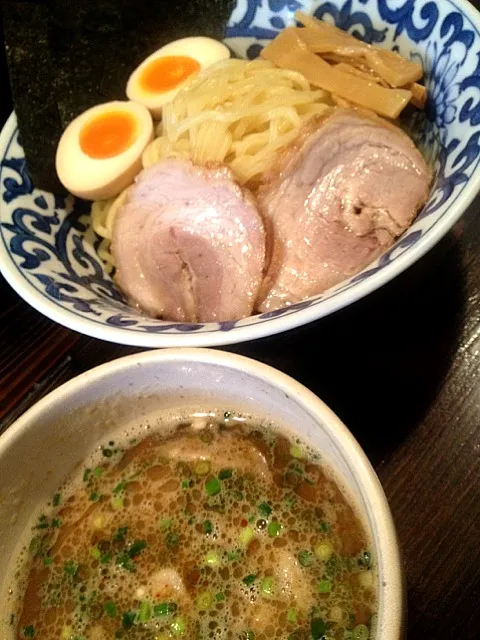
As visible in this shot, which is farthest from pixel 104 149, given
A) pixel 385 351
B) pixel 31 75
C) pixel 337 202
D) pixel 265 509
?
pixel 265 509

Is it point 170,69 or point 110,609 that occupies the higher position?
point 170,69

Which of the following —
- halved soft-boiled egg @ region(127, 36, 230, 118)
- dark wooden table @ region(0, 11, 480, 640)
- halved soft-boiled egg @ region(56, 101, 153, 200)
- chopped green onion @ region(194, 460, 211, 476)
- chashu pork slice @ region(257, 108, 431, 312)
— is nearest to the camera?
chopped green onion @ region(194, 460, 211, 476)

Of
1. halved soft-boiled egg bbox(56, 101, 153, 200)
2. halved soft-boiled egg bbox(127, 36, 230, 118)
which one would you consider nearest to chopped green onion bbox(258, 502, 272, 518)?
halved soft-boiled egg bbox(56, 101, 153, 200)

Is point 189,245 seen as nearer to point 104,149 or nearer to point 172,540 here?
point 104,149

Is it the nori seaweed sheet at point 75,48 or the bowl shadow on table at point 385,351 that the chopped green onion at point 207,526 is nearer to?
the bowl shadow on table at point 385,351

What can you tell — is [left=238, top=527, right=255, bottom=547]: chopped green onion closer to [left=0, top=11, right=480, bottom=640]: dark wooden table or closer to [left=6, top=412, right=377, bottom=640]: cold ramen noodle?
[left=6, top=412, right=377, bottom=640]: cold ramen noodle

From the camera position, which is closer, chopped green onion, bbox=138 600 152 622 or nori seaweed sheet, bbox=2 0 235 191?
chopped green onion, bbox=138 600 152 622
